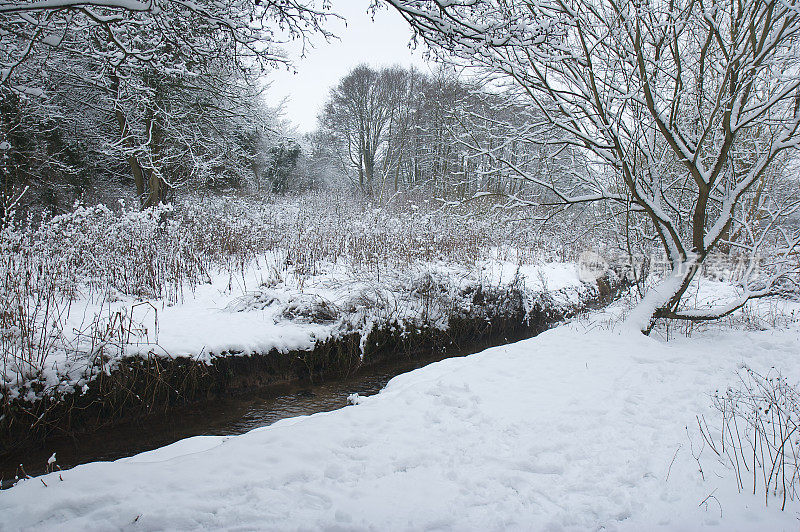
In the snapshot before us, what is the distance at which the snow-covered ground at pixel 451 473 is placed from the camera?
191 cm

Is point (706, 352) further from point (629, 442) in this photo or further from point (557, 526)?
point (557, 526)

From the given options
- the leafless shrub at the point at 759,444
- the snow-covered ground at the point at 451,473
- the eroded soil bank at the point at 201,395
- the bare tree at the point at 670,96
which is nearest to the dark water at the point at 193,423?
the eroded soil bank at the point at 201,395

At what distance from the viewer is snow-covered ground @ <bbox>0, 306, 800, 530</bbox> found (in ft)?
6.26

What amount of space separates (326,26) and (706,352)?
17.0 feet

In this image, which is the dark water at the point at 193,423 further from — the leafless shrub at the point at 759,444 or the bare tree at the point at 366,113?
the bare tree at the point at 366,113

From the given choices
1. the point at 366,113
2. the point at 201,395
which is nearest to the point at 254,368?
the point at 201,395

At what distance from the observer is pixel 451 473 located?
2309mm

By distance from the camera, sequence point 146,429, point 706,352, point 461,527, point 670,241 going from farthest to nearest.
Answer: point 670,241 → point 706,352 → point 146,429 → point 461,527

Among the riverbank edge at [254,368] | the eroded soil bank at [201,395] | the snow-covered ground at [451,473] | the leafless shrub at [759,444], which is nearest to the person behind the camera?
the snow-covered ground at [451,473]

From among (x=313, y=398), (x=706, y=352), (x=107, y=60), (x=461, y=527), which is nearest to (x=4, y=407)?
(x=313, y=398)

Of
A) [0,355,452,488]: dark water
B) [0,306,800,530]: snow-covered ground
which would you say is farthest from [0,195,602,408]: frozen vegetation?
[0,306,800,530]: snow-covered ground

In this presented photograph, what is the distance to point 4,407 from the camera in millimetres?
3293

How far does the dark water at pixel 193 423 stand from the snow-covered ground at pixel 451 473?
89 cm

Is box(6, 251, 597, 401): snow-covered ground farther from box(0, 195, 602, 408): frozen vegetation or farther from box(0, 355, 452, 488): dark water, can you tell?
box(0, 355, 452, 488): dark water
